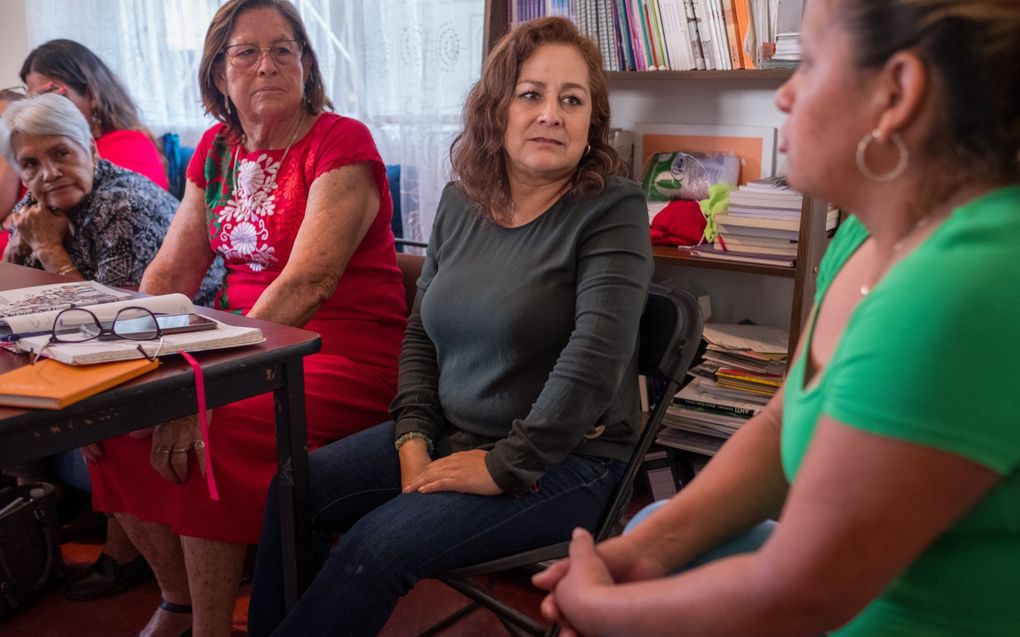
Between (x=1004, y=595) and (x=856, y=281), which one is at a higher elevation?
(x=856, y=281)

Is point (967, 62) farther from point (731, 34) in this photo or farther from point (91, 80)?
point (91, 80)

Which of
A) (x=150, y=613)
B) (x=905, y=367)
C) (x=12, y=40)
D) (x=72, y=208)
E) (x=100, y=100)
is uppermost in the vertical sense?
(x=12, y=40)

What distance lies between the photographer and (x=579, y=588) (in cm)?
85

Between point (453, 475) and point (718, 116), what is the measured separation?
4.60ft

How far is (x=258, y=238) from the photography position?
6.40 ft

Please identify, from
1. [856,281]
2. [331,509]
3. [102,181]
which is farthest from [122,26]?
[856,281]

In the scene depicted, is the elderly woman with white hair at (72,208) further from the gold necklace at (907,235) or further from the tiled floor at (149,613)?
the gold necklace at (907,235)

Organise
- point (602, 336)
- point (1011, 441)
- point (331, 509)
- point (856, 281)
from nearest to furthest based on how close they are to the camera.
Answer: point (1011, 441) → point (856, 281) → point (602, 336) → point (331, 509)

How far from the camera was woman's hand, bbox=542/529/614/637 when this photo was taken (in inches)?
32.8

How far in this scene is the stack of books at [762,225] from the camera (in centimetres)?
198

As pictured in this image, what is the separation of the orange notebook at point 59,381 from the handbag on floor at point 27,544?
111 cm

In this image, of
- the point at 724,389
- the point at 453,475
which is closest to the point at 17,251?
the point at 453,475

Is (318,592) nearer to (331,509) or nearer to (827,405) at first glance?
(331,509)

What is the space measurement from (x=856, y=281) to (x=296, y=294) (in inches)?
46.1
